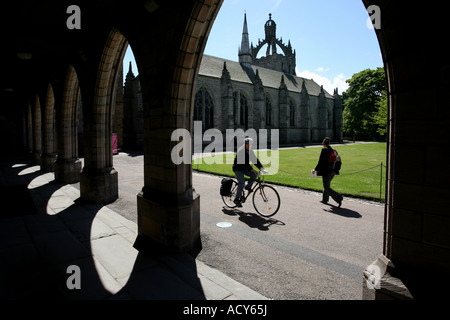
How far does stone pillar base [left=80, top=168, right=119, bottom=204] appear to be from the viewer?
23.6 feet

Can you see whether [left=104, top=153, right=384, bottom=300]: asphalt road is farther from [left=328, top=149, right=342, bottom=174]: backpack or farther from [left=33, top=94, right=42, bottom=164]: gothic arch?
[left=33, top=94, right=42, bottom=164]: gothic arch

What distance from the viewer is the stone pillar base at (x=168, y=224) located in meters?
4.15

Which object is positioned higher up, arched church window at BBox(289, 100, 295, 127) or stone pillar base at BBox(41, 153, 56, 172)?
arched church window at BBox(289, 100, 295, 127)

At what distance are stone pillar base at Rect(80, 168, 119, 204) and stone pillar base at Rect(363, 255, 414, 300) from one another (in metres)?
6.74

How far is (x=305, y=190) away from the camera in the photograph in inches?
360

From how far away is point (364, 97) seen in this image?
45.5m

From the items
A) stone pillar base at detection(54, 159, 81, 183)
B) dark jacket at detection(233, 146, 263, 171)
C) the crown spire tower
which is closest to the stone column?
stone pillar base at detection(54, 159, 81, 183)

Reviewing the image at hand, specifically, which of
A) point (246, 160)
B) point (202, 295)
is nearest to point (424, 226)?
point (202, 295)

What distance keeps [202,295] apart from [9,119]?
32002mm

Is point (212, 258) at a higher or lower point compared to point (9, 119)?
lower

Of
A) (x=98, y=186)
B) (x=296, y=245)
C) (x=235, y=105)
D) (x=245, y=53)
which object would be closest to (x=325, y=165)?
(x=296, y=245)

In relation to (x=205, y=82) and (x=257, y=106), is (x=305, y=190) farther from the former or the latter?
(x=257, y=106)

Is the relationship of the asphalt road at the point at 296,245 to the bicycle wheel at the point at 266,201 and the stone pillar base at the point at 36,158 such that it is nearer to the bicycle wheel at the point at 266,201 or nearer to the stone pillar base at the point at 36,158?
the bicycle wheel at the point at 266,201

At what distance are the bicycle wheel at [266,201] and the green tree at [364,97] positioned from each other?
43.0 metres
